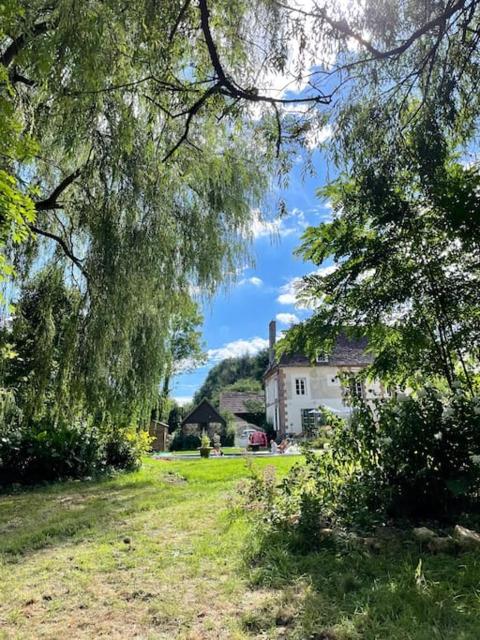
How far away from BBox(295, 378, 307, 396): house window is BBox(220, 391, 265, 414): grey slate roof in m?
11.0

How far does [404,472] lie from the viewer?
3.60 m

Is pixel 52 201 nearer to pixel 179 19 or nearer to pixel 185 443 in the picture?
pixel 179 19

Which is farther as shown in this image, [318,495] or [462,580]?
[318,495]

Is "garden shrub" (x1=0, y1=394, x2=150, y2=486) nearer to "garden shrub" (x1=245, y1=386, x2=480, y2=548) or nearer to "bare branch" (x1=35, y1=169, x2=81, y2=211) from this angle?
"bare branch" (x1=35, y1=169, x2=81, y2=211)

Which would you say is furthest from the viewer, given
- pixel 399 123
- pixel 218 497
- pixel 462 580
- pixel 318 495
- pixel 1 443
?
pixel 1 443

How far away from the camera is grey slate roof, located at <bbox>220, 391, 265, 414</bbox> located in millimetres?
36625

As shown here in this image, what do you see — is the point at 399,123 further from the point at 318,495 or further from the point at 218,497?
the point at 218,497

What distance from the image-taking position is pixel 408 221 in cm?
420

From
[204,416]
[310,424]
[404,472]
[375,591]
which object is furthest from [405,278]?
[204,416]

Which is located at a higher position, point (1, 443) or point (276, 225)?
point (276, 225)

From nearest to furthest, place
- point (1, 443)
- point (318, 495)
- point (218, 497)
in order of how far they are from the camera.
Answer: point (318, 495)
point (218, 497)
point (1, 443)

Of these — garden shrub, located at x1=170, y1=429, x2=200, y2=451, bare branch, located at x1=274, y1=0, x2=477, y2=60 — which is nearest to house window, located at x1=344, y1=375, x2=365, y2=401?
bare branch, located at x1=274, y1=0, x2=477, y2=60

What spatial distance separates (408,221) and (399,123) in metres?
0.93

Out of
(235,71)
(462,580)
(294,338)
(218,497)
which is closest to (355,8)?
(235,71)
